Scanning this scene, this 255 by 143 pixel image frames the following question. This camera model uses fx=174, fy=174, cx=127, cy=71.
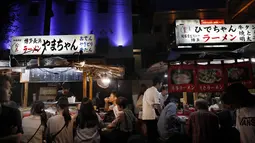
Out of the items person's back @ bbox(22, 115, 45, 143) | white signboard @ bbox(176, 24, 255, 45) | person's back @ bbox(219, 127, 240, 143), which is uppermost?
white signboard @ bbox(176, 24, 255, 45)

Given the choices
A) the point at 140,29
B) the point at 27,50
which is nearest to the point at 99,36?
the point at 140,29

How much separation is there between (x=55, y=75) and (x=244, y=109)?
8949 millimetres

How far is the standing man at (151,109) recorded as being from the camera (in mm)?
7133

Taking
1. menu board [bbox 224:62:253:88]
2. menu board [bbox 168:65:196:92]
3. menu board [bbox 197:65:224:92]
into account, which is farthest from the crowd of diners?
menu board [bbox 224:62:253:88]

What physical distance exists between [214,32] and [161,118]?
4.81m

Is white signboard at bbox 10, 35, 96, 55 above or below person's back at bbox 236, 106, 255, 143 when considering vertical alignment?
above

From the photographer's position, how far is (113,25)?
59.7ft

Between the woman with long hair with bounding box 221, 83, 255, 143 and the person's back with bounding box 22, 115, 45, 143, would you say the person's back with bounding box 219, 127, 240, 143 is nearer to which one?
the woman with long hair with bounding box 221, 83, 255, 143

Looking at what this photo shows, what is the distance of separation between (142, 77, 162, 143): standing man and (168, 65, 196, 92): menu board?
809 mm

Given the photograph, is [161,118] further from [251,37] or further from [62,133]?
[251,37]

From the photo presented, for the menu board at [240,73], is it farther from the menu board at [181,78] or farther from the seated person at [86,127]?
the seated person at [86,127]

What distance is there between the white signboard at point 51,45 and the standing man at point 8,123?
8655mm

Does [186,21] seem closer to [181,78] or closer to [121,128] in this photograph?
[181,78]

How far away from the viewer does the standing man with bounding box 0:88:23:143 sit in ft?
11.1
